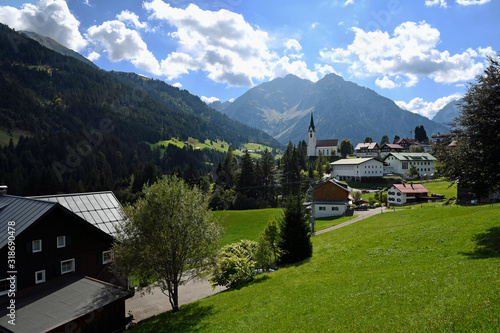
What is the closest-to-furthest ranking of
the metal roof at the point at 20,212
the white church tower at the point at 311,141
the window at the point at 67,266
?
1. the metal roof at the point at 20,212
2. the window at the point at 67,266
3. the white church tower at the point at 311,141

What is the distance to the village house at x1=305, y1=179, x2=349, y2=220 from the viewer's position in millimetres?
62312

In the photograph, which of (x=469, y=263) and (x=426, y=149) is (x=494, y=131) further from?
(x=426, y=149)

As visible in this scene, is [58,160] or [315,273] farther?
[58,160]

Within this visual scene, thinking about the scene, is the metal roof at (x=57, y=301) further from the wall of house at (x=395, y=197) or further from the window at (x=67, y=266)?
the wall of house at (x=395, y=197)

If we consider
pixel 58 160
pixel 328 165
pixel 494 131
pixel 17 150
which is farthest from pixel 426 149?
pixel 17 150

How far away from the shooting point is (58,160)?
148 metres

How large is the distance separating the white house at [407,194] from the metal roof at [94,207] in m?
64.8

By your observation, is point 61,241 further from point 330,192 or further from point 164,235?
point 330,192

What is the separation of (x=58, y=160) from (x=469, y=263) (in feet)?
585

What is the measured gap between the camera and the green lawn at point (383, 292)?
10.9 metres

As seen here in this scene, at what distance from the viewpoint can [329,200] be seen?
65.4m

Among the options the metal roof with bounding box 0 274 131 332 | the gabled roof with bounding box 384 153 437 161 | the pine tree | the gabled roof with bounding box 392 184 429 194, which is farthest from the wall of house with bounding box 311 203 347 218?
the gabled roof with bounding box 384 153 437 161

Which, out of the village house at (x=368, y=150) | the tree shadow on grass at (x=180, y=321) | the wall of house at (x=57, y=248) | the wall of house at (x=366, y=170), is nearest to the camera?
the tree shadow on grass at (x=180, y=321)

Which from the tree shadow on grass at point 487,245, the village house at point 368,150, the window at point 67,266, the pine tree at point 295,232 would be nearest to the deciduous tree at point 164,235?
the window at point 67,266
